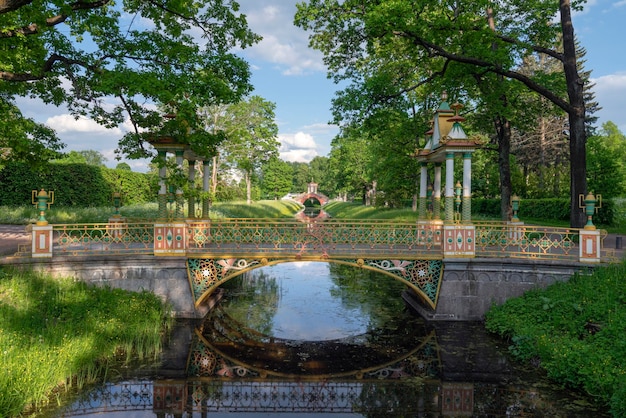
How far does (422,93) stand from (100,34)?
17593 millimetres

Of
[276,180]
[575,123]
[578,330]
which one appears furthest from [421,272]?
[276,180]

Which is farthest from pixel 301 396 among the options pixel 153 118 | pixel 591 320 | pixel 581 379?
pixel 153 118

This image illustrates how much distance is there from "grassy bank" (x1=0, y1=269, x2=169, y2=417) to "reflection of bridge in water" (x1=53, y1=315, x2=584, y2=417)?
73 cm

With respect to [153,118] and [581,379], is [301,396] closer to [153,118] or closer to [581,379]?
[581,379]

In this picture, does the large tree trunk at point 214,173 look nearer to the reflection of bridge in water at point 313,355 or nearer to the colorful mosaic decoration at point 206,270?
the colorful mosaic decoration at point 206,270

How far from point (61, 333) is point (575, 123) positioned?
17.4 m

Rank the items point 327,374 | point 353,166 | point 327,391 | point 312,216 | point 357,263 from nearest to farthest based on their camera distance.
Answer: point 327,391
point 327,374
point 357,263
point 353,166
point 312,216

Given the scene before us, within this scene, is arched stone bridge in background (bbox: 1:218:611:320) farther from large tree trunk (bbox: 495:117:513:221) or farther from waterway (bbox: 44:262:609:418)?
large tree trunk (bbox: 495:117:513:221)

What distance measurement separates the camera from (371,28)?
46.8 ft

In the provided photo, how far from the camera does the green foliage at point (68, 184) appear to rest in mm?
24906

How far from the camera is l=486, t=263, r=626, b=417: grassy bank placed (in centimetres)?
779

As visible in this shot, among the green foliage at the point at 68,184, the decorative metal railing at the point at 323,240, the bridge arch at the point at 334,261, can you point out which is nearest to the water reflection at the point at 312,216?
the decorative metal railing at the point at 323,240

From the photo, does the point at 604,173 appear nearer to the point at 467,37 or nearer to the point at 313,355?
the point at 467,37

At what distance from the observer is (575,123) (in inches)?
590
